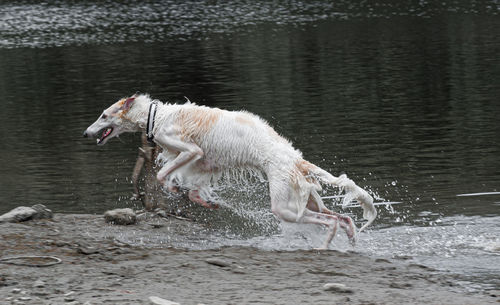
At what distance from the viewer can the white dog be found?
10195mm

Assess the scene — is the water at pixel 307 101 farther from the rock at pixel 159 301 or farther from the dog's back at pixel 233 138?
the rock at pixel 159 301

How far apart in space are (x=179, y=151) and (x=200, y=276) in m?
2.81

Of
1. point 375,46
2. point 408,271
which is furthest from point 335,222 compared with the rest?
point 375,46

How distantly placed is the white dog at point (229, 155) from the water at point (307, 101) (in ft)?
1.48

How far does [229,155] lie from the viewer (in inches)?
423

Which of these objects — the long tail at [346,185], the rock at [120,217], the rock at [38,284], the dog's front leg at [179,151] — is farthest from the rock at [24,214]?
the long tail at [346,185]

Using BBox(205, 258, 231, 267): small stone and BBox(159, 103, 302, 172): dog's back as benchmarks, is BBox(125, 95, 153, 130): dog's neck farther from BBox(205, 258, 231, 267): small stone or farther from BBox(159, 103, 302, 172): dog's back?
BBox(205, 258, 231, 267): small stone

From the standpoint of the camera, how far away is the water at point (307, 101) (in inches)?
459

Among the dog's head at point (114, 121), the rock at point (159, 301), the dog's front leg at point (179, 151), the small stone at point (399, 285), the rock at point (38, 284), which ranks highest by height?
the dog's head at point (114, 121)

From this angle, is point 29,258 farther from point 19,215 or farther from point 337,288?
point 337,288

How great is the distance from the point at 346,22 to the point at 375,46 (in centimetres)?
1011

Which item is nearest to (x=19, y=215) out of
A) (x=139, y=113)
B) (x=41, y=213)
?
(x=41, y=213)

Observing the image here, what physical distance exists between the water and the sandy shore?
72cm

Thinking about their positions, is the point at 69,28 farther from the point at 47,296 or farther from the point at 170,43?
the point at 47,296
